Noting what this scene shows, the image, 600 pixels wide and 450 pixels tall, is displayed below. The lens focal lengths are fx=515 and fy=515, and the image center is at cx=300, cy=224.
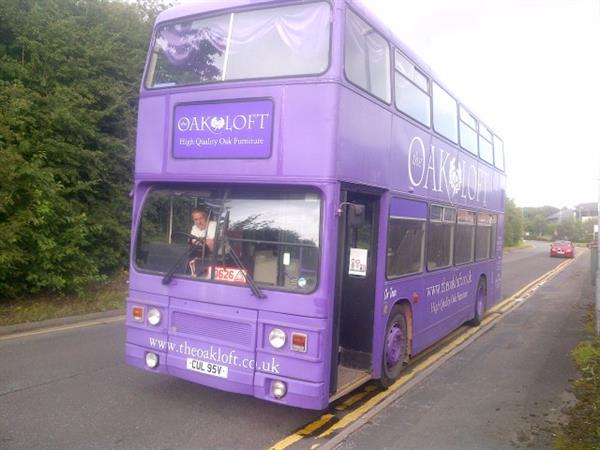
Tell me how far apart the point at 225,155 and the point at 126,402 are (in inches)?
113

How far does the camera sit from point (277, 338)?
473 cm

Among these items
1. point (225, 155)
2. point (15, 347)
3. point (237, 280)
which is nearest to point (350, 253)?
point (237, 280)

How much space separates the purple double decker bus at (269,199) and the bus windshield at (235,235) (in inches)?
0.6

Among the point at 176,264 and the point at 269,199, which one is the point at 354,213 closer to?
the point at 269,199

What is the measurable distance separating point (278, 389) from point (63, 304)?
7.71 meters

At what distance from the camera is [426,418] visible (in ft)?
17.6

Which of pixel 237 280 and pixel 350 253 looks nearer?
pixel 237 280

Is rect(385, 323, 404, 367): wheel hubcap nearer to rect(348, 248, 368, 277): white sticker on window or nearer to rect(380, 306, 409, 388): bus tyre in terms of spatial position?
rect(380, 306, 409, 388): bus tyre

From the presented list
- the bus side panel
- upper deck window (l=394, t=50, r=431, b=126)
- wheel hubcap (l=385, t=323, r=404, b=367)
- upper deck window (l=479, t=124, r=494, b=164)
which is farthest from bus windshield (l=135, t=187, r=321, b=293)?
upper deck window (l=479, t=124, r=494, b=164)

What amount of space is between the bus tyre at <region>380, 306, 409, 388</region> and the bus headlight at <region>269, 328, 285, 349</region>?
71.0 inches

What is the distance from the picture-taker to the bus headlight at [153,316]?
17.4 ft

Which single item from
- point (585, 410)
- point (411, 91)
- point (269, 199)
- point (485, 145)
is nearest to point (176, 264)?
point (269, 199)

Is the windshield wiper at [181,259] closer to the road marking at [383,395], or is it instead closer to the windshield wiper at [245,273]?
the windshield wiper at [245,273]

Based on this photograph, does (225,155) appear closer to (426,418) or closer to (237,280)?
(237,280)
